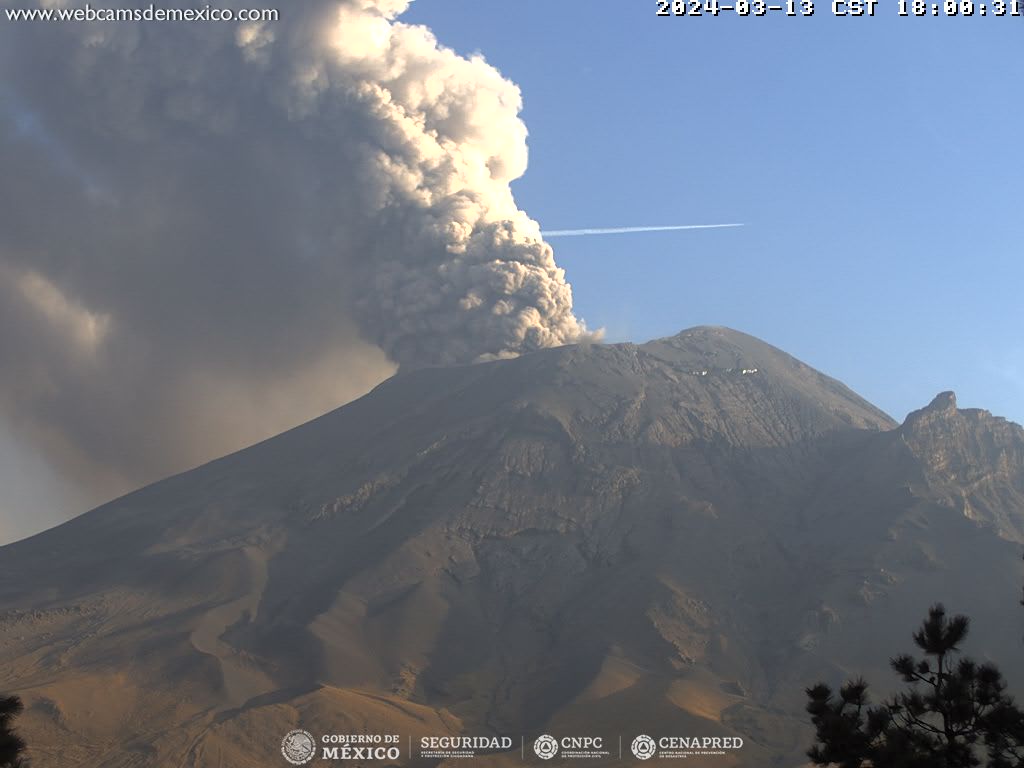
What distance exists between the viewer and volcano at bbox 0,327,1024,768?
7544 cm

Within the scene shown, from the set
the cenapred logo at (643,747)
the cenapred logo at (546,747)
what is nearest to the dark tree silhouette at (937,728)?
the cenapred logo at (643,747)

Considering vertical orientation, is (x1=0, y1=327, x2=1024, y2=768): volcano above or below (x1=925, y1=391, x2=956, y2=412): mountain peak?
below

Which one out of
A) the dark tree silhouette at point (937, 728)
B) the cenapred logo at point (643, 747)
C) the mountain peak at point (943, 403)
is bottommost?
the dark tree silhouette at point (937, 728)

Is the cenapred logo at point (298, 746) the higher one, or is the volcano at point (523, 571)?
the volcano at point (523, 571)

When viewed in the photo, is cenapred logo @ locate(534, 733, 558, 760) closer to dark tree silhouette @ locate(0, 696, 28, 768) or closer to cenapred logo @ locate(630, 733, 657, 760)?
cenapred logo @ locate(630, 733, 657, 760)

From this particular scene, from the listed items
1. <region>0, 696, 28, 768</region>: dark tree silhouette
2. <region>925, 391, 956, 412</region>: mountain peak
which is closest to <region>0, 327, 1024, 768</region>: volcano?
<region>925, 391, 956, 412</region>: mountain peak

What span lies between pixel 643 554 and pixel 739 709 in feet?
75.2

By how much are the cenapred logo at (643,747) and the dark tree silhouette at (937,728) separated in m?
48.6

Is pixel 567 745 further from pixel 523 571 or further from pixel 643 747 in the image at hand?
pixel 523 571

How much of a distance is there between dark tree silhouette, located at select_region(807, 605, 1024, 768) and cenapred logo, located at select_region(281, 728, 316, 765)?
49880 millimetres

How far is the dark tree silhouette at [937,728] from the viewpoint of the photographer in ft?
69.8

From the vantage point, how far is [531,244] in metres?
121

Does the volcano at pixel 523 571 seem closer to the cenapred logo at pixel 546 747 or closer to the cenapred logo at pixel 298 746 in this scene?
the cenapred logo at pixel 298 746

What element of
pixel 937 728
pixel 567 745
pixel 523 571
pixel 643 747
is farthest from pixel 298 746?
pixel 937 728
